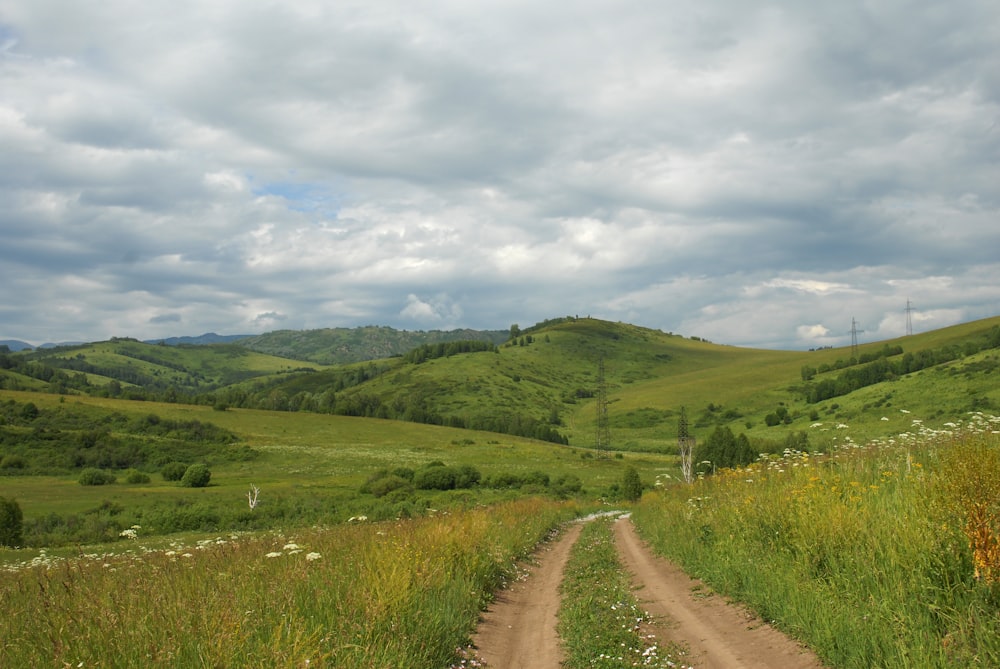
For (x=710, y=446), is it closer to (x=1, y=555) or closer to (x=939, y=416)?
(x=939, y=416)

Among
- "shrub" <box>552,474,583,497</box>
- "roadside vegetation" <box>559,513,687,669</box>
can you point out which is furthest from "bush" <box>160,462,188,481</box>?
"roadside vegetation" <box>559,513,687,669</box>

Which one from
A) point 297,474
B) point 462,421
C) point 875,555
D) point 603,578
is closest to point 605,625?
point 875,555

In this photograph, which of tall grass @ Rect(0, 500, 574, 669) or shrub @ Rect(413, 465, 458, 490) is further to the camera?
shrub @ Rect(413, 465, 458, 490)

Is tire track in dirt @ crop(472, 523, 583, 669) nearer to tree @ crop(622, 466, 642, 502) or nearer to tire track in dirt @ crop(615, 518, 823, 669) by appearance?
tire track in dirt @ crop(615, 518, 823, 669)

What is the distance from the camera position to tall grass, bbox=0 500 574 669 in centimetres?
538

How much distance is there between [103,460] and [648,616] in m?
83.3

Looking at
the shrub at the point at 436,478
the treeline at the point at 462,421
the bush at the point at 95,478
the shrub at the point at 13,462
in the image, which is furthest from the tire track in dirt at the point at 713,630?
the treeline at the point at 462,421

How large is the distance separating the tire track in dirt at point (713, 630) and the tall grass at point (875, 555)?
0.79 feet

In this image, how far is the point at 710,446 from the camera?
2581 inches

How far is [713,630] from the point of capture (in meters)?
8.42

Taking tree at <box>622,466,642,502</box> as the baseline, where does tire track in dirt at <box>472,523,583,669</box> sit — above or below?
above

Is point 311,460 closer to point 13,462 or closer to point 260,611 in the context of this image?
point 13,462

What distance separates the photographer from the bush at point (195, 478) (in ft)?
197

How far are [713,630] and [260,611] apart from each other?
595cm
